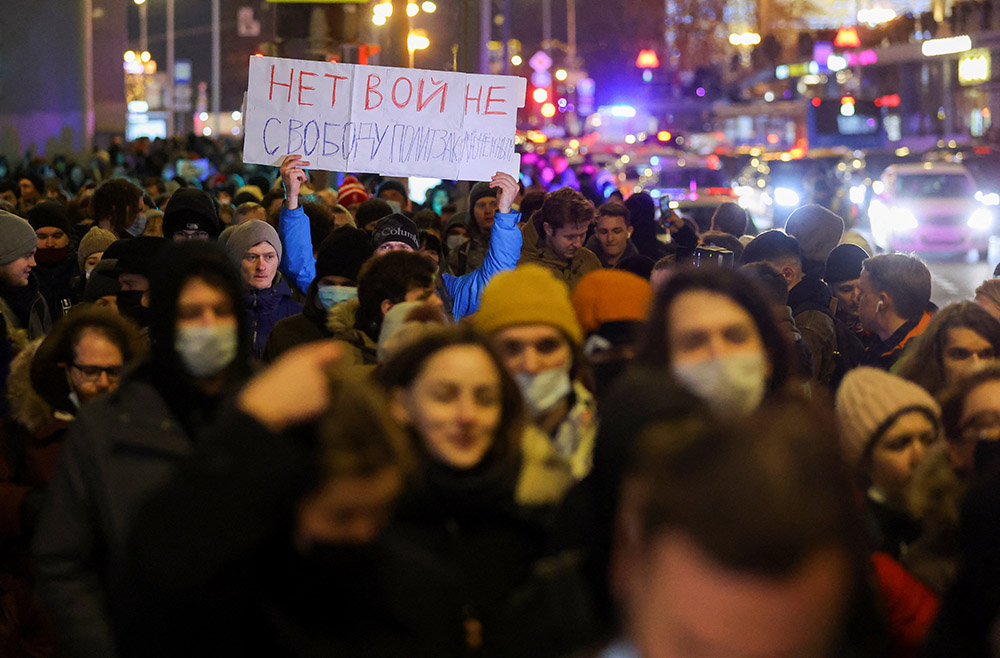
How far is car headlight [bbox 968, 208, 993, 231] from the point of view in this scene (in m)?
28.1

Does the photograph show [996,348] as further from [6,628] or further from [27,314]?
[27,314]

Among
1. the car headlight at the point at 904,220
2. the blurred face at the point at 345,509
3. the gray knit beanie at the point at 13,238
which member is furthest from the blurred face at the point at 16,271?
the car headlight at the point at 904,220

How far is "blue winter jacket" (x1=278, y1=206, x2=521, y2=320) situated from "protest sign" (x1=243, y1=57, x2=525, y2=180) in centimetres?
90

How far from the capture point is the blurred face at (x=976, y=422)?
3498 millimetres

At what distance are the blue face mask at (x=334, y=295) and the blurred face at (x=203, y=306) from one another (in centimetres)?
291

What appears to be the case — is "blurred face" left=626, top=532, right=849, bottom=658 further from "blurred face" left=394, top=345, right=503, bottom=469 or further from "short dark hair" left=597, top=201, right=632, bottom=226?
"short dark hair" left=597, top=201, right=632, bottom=226

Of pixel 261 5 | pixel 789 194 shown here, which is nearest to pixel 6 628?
pixel 789 194

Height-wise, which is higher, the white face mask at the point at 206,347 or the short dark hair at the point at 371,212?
the short dark hair at the point at 371,212

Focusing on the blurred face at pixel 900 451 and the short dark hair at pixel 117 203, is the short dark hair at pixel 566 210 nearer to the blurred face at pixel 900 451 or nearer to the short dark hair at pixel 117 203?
the short dark hair at pixel 117 203

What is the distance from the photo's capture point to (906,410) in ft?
11.6

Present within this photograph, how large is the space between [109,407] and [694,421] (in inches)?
65.9

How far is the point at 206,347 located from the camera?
10.9 ft

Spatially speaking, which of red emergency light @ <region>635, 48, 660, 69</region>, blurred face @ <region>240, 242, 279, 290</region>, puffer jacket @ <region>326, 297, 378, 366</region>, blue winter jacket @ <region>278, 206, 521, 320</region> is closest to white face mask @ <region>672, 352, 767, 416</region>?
puffer jacket @ <region>326, 297, 378, 366</region>

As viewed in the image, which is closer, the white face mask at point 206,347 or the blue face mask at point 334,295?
the white face mask at point 206,347
